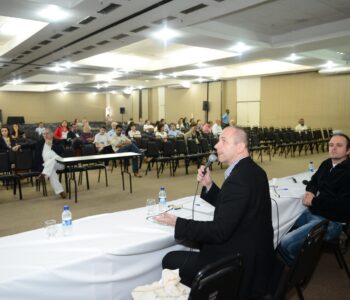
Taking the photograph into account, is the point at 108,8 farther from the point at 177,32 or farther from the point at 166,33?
the point at 177,32

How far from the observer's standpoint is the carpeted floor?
9.90 ft

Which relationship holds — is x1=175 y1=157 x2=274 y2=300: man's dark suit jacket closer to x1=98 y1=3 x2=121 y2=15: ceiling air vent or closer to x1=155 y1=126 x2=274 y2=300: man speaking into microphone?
x1=155 y1=126 x2=274 y2=300: man speaking into microphone

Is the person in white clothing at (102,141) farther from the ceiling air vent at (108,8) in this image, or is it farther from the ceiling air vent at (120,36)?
the ceiling air vent at (108,8)

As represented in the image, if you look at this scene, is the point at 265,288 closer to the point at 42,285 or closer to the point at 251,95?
the point at 42,285

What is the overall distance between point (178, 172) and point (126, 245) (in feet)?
22.4

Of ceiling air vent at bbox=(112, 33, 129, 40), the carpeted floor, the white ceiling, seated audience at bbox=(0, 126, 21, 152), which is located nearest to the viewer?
the carpeted floor

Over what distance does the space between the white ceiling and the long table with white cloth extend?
4.44 metres

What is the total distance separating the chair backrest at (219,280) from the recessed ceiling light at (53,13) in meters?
5.69

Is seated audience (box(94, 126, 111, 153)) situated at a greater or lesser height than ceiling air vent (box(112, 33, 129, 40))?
lesser

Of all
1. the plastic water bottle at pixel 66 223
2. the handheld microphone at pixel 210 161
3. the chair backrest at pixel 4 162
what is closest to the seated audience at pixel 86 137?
the chair backrest at pixel 4 162

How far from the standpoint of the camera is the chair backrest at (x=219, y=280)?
1356 millimetres

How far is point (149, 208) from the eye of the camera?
8.82 feet

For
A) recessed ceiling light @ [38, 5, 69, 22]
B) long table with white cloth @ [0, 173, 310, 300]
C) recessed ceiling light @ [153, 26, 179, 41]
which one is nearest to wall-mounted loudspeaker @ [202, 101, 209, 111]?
recessed ceiling light @ [153, 26, 179, 41]

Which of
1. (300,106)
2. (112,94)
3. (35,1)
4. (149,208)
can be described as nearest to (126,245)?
(149,208)
